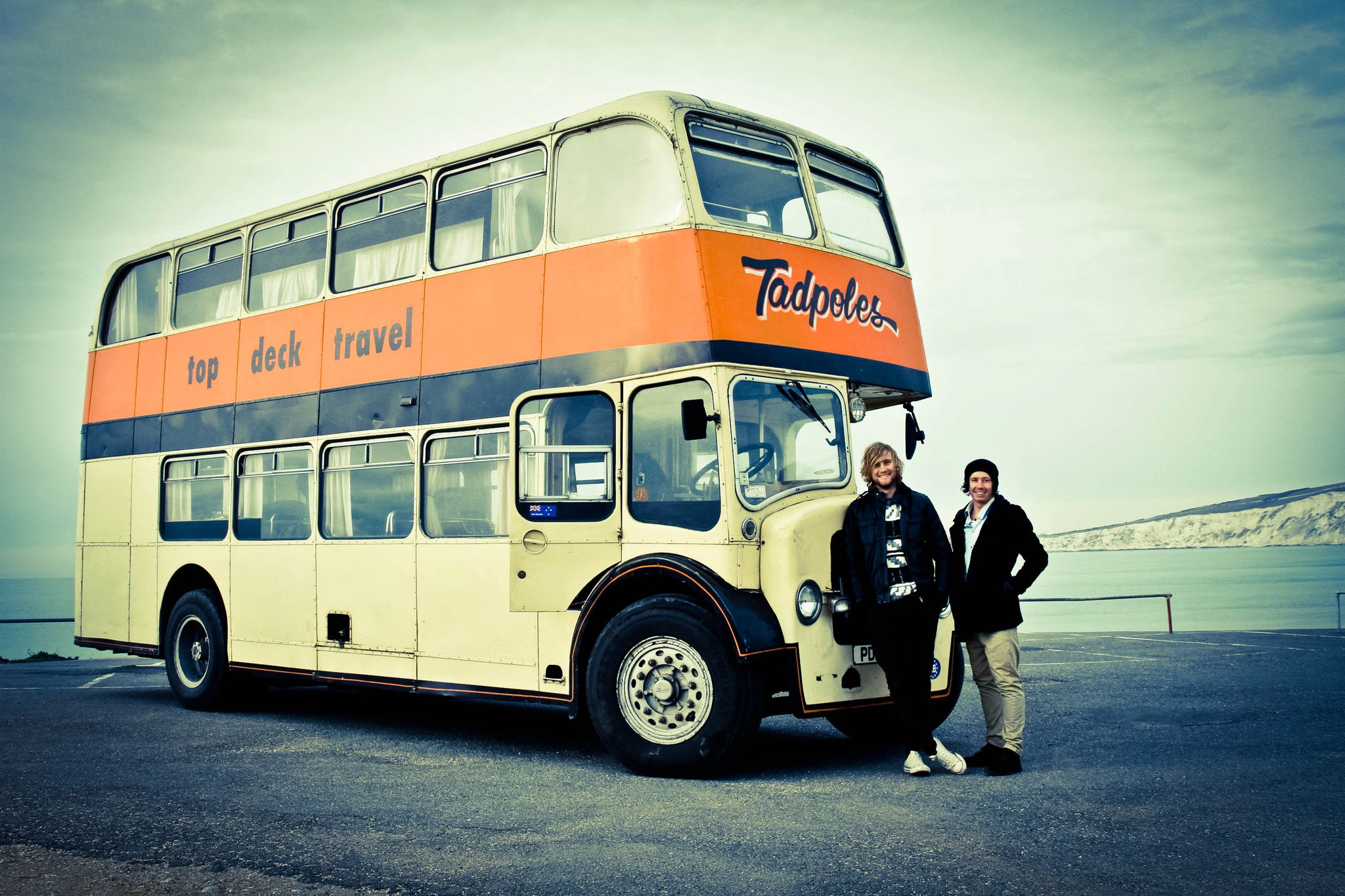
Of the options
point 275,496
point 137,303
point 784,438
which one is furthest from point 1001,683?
point 137,303

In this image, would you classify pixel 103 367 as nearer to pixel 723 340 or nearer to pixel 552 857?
pixel 723 340

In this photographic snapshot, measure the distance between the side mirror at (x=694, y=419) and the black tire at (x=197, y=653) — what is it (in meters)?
5.99

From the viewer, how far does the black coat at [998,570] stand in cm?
712

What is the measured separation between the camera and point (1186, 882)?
4688 millimetres

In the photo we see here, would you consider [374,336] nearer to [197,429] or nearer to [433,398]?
[433,398]

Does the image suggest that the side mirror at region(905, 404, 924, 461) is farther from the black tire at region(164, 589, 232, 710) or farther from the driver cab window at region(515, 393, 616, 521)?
the black tire at region(164, 589, 232, 710)

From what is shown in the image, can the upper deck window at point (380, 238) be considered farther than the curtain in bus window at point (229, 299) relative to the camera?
No

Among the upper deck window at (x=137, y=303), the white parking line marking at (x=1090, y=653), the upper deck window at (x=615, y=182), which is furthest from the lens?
the white parking line marking at (x=1090, y=653)

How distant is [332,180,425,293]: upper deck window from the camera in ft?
30.9

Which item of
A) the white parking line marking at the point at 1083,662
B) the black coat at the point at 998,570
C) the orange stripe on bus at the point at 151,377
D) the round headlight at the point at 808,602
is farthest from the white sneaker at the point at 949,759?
the orange stripe on bus at the point at 151,377

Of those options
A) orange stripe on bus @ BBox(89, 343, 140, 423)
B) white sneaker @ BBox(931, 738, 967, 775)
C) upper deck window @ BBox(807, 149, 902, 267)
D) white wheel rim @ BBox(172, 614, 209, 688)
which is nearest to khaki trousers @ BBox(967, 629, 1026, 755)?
white sneaker @ BBox(931, 738, 967, 775)

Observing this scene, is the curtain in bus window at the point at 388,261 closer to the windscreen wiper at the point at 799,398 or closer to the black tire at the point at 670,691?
the windscreen wiper at the point at 799,398

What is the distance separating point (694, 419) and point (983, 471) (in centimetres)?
183

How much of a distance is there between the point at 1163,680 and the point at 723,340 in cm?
777
